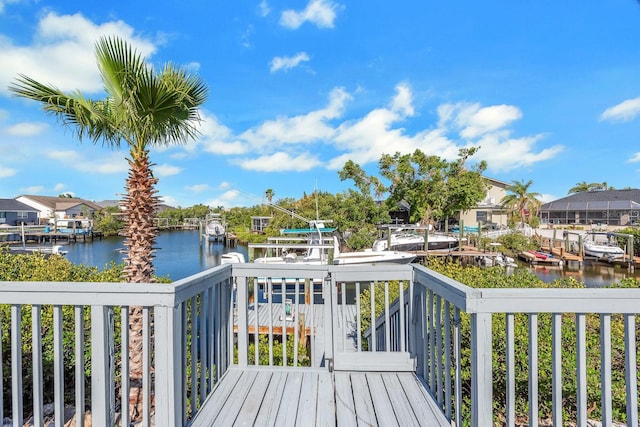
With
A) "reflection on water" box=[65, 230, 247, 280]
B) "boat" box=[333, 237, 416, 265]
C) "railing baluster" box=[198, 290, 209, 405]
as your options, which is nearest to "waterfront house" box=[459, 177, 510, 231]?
"boat" box=[333, 237, 416, 265]

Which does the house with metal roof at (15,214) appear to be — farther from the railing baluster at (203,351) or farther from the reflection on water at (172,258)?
the railing baluster at (203,351)

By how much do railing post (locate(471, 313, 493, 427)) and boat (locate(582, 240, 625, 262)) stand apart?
21.2 meters

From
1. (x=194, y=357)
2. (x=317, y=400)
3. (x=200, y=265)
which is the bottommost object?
(x=200, y=265)

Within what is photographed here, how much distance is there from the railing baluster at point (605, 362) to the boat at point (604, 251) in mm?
20765

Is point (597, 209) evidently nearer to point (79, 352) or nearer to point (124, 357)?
point (124, 357)

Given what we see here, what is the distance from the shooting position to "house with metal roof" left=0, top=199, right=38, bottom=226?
33.1 meters

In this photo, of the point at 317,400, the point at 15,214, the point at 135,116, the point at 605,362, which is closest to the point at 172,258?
the point at 135,116

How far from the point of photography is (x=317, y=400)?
2068 millimetres

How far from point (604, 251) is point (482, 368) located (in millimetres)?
21273

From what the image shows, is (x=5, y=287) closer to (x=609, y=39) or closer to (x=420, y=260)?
(x=609, y=39)

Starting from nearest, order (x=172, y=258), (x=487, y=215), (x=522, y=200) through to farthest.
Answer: (x=172, y=258)
(x=522, y=200)
(x=487, y=215)

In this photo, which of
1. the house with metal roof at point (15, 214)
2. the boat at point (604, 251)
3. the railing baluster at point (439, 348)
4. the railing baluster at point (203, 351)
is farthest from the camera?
the house with metal roof at point (15, 214)

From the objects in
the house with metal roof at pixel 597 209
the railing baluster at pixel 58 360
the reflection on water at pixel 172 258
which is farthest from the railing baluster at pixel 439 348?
the house with metal roof at pixel 597 209

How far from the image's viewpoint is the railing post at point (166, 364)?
153 centimetres
